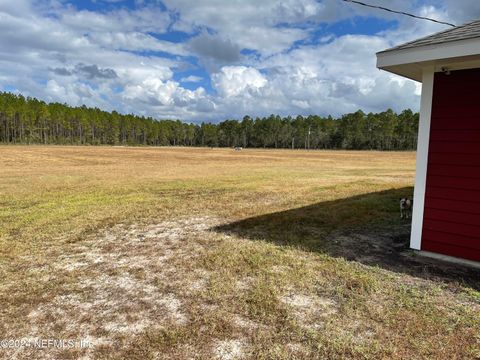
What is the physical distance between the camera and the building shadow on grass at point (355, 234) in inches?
187

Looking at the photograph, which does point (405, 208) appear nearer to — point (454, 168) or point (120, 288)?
point (454, 168)

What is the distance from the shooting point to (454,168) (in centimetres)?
493

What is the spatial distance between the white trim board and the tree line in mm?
Result: 94597

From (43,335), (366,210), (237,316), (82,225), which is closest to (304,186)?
(366,210)

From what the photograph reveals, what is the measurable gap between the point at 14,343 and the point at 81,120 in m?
105

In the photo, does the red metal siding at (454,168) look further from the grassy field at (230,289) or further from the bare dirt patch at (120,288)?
the bare dirt patch at (120,288)

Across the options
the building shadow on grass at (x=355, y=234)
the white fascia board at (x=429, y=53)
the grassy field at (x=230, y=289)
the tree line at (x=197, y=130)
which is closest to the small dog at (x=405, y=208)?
the building shadow on grass at (x=355, y=234)

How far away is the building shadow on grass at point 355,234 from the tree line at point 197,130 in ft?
301

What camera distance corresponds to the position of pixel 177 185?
14.0 meters

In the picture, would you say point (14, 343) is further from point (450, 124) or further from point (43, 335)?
point (450, 124)

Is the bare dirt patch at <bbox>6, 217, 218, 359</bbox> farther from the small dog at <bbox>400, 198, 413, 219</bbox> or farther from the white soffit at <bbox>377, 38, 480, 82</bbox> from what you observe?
the small dog at <bbox>400, 198, 413, 219</bbox>

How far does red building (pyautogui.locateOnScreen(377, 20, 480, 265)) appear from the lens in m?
4.72

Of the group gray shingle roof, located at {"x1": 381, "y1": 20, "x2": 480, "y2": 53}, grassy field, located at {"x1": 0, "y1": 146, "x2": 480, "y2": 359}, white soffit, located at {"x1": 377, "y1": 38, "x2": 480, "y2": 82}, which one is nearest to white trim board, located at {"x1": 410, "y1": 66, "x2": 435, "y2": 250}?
white soffit, located at {"x1": 377, "y1": 38, "x2": 480, "y2": 82}

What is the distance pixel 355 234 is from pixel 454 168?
2.20m
